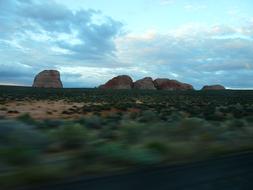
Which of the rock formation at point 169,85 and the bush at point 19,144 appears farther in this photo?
the rock formation at point 169,85

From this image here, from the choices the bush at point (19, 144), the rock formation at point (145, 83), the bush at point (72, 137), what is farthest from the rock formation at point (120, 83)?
the bush at point (19, 144)

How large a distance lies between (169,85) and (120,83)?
813 inches

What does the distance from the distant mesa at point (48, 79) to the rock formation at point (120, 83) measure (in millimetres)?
17841

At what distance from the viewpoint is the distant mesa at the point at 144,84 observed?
179750 millimetres

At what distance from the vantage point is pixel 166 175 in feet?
27.6

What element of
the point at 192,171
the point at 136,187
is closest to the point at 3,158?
the point at 136,187

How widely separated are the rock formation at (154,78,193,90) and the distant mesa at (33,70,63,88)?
39115mm

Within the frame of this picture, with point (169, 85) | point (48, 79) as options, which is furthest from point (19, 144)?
point (169, 85)

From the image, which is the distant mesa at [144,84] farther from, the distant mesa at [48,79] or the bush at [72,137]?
the bush at [72,137]

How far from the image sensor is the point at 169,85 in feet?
614

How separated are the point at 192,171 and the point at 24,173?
313cm

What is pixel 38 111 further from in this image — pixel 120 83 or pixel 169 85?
pixel 169 85

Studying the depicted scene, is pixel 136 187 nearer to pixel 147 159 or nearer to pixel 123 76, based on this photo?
pixel 147 159

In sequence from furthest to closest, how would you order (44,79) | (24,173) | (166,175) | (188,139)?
(44,79) < (188,139) < (166,175) < (24,173)
